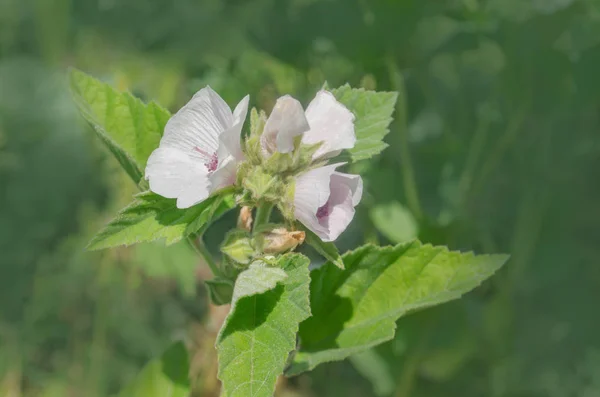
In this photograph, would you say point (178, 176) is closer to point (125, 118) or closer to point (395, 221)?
point (125, 118)

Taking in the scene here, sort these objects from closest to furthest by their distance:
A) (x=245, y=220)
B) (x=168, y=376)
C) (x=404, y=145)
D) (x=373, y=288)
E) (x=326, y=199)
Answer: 1. (x=326, y=199)
2. (x=245, y=220)
3. (x=373, y=288)
4. (x=168, y=376)
5. (x=404, y=145)

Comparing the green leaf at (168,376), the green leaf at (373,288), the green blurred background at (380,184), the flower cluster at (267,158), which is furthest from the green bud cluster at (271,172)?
the green blurred background at (380,184)

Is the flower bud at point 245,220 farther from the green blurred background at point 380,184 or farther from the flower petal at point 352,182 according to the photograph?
the green blurred background at point 380,184

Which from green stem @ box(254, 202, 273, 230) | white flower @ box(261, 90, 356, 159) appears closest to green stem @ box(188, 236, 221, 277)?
green stem @ box(254, 202, 273, 230)

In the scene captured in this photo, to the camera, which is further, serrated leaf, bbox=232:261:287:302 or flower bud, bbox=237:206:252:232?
flower bud, bbox=237:206:252:232

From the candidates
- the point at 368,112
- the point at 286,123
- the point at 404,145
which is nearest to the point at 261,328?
the point at 286,123

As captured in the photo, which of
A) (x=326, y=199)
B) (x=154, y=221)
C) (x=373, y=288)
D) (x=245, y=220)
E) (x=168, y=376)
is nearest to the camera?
(x=326, y=199)

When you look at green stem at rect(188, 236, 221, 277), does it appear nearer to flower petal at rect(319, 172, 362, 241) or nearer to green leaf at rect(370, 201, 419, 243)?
flower petal at rect(319, 172, 362, 241)
